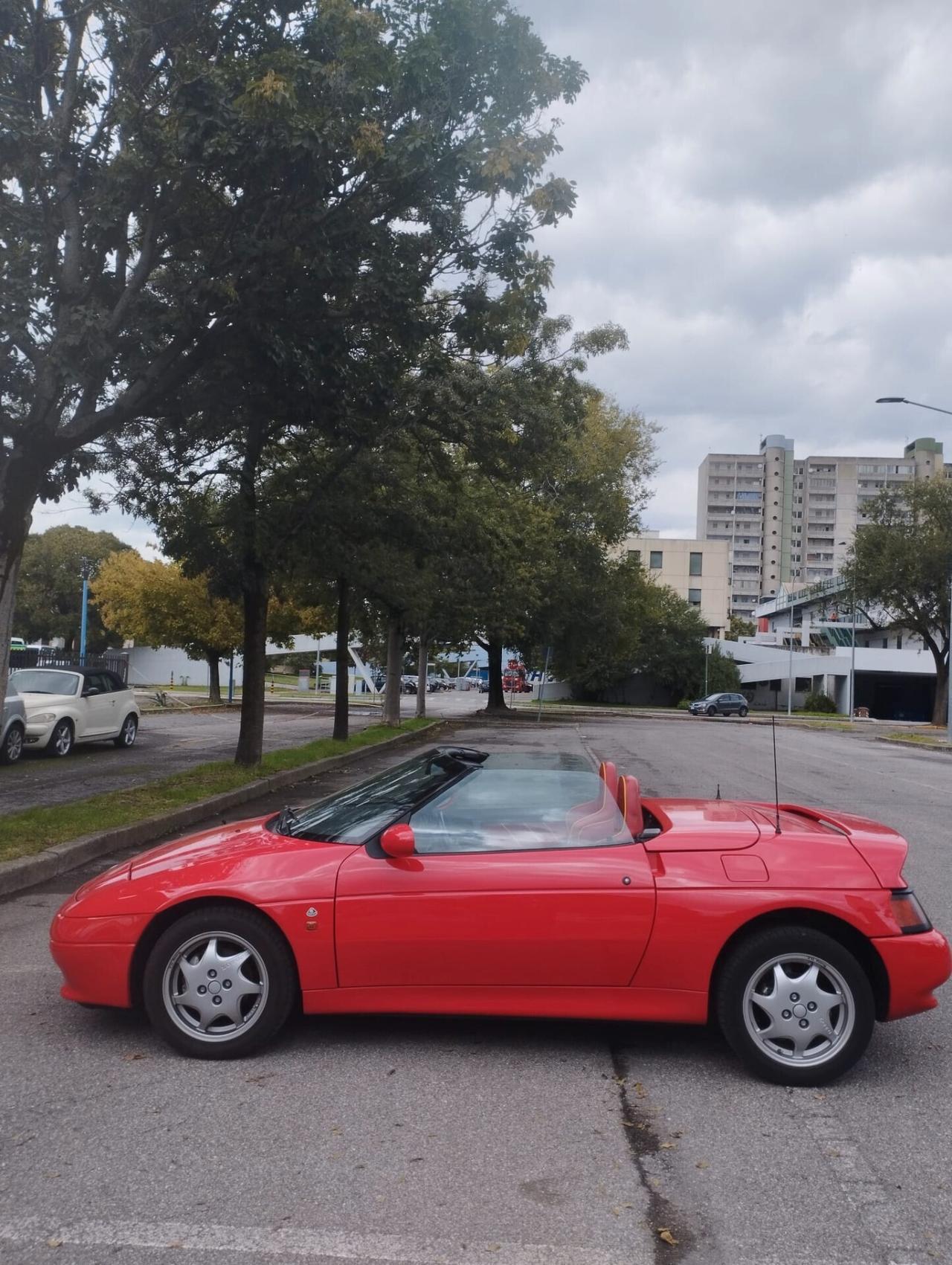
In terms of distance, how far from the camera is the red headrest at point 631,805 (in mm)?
4773

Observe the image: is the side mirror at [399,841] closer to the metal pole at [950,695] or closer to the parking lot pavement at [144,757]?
the parking lot pavement at [144,757]

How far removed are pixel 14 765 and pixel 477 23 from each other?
504 inches

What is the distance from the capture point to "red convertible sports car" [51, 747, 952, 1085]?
14.4 feet

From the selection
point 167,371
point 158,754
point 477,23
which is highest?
point 477,23

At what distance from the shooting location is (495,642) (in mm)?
47188

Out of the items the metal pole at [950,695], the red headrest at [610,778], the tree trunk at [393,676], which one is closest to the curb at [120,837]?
the red headrest at [610,778]

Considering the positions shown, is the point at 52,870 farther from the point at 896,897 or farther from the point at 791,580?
the point at 791,580

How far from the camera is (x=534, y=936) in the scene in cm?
448

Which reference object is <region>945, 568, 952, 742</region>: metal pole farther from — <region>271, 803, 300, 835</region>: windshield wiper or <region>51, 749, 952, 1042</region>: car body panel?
<region>271, 803, 300, 835</region>: windshield wiper

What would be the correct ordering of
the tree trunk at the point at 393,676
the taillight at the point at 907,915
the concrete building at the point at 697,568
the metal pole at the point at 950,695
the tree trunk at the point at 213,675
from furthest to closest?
the concrete building at the point at 697,568 → the tree trunk at the point at 213,675 → the metal pole at the point at 950,695 → the tree trunk at the point at 393,676 → the taillight at the point at 907,915

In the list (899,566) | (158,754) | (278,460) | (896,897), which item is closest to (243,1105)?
(896,897)

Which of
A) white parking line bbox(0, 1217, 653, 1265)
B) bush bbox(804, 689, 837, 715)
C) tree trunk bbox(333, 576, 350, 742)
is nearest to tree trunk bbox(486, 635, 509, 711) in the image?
tree trunk bbox(333, 576, 350, 742)

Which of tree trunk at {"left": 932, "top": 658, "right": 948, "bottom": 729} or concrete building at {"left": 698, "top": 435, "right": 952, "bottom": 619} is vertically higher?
concrete building at {"left": 698, "top": 435, "right": 952, "bottom": 619}

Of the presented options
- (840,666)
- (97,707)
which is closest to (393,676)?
(97,707)
